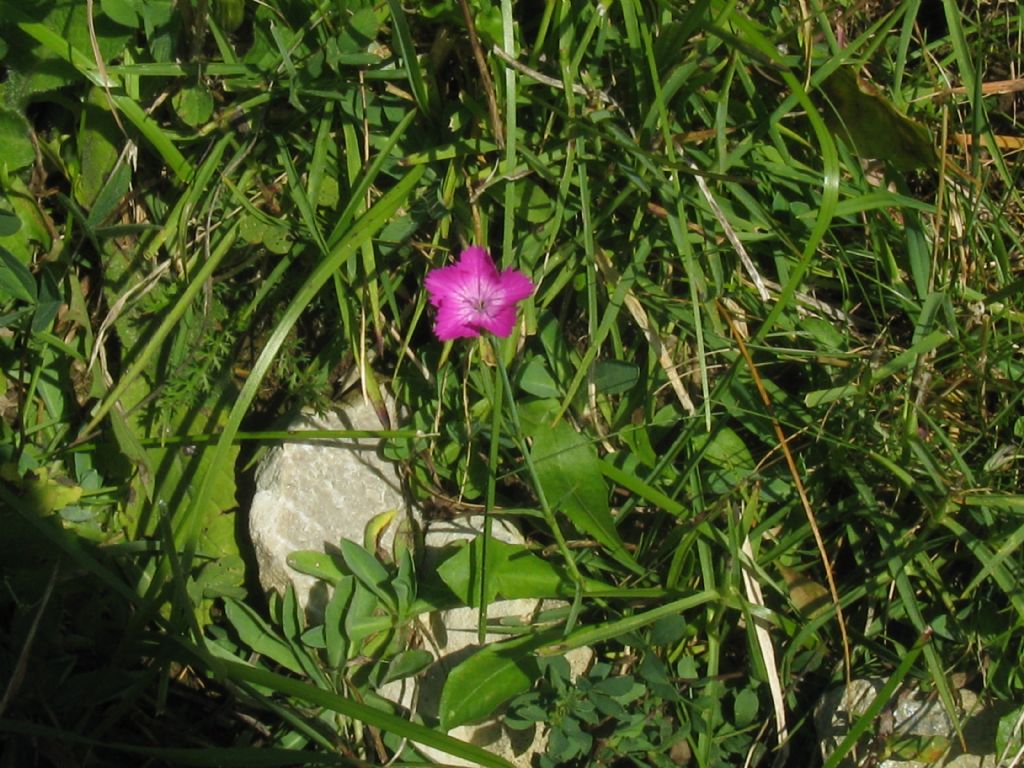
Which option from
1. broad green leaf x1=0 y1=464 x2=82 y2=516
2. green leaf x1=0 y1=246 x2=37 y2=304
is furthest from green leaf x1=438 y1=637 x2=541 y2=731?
green leaf x1=0 y1=246 x2=37 y2=304

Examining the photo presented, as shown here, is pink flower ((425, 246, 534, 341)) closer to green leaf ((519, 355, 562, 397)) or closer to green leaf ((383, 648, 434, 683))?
green leaf ((519, 355, 562, 397))

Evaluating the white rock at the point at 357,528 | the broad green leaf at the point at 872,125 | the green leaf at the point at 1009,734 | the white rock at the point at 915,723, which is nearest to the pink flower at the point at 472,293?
the white rock at the point at 357,528

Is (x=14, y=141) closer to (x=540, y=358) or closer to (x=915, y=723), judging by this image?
(x=540, y=358)

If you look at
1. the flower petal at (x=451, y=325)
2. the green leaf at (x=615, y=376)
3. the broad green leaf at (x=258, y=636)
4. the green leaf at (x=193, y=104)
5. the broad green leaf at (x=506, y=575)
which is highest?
the green leaf at (x=193, y=104)

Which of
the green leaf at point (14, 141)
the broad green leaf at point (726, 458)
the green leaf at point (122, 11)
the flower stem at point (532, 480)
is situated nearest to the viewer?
the flower stem at point (532, 480)

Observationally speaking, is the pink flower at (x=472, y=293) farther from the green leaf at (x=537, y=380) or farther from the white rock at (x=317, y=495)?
the white rock at (x=317, y=495)

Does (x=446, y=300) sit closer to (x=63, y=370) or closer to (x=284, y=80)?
(x=284, y=80)

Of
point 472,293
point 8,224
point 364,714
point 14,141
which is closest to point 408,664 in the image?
point 364,714
